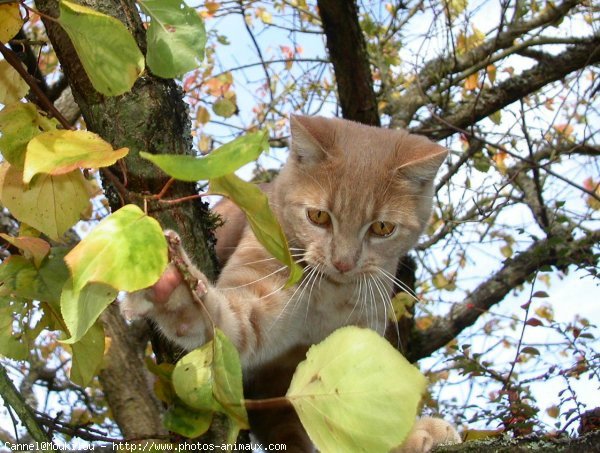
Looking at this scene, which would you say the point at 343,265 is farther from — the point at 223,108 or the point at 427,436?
the point at 223,108

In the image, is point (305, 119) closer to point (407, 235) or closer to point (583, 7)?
point (407, 235)

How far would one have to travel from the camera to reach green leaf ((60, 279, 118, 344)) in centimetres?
71

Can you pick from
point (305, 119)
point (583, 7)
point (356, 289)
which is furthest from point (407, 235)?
point (583, 7)

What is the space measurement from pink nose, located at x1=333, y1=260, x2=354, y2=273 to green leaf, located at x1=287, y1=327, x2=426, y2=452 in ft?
3.20

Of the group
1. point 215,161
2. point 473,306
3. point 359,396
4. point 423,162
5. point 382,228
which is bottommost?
point 359,396

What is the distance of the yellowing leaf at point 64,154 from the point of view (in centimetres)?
77

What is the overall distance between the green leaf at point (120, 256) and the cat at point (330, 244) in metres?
0.95

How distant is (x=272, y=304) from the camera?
1.68 m

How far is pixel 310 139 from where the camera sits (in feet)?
6.22

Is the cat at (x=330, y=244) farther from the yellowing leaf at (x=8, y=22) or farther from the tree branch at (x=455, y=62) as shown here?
the tree branch at (x=455, y=62)

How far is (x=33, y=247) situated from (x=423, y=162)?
1214 millimetres

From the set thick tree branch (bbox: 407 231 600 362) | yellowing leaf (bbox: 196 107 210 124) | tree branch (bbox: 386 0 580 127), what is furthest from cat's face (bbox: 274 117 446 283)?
yellowing leaf (bbox: 196 107 210 124)

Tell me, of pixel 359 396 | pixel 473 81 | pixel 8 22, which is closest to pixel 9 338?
pixel 8 22

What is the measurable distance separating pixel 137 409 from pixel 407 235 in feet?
4.55
